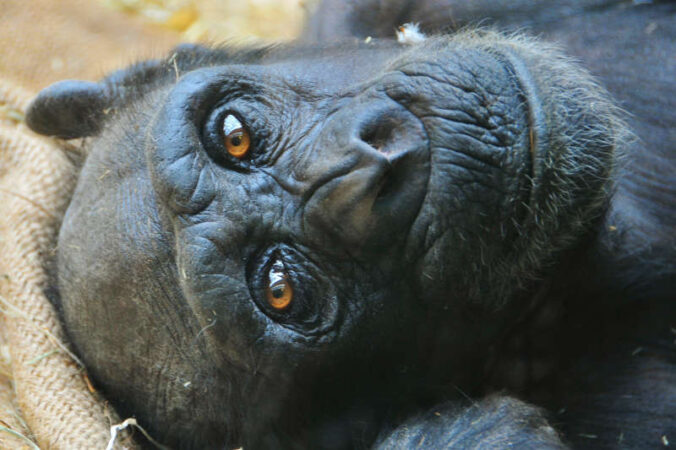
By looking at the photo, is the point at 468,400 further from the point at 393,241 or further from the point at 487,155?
the point at 487,155

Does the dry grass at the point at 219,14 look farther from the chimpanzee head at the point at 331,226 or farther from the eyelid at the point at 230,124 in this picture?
the eyelid at the point at 230,124

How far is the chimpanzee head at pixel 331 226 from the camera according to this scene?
2020 millimetres

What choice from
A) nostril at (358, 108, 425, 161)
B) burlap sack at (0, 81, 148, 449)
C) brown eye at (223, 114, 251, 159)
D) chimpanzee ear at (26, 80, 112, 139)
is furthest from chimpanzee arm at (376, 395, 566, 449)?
chimpanzee ear at (26, 80, 112, 139)

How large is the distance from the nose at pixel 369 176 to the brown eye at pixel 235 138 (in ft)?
0.76

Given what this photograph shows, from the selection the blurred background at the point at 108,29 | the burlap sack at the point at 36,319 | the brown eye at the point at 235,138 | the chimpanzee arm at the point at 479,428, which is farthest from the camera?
the blurred background at the point at 108,29

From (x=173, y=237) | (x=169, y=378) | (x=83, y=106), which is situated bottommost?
(x=169, y=378)

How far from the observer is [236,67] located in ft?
7.72

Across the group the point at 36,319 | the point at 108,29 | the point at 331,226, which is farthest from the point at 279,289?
the point at 108,29

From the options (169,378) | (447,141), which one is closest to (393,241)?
(447,141)

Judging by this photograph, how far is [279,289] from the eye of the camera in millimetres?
2129

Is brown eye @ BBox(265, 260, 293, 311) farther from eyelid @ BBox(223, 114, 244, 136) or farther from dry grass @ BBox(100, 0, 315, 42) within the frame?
dry grass @ BBox(100, 0, 315, 42)

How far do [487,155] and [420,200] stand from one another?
0.20m

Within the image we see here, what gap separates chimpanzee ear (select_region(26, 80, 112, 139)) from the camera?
2.81 m

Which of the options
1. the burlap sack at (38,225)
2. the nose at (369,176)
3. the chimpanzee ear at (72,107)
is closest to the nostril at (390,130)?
the nose at (369,176)
